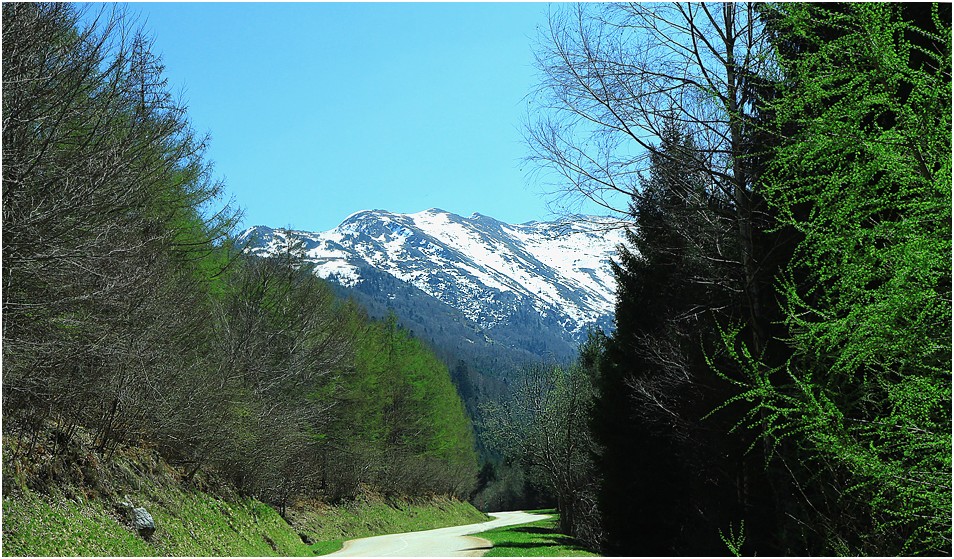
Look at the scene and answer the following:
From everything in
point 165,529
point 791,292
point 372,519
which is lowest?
point 372,519

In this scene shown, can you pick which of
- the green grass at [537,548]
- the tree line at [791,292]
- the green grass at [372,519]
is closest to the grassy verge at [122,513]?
the green grass at [372,519]

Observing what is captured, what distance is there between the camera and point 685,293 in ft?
47.0

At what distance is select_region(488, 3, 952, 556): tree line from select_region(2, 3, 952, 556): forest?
0.04 metres

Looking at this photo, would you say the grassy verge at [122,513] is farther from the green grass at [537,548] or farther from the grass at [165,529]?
the green grass at [537,548]

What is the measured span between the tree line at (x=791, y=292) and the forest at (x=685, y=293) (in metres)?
0.04

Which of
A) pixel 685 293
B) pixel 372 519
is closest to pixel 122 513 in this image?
pixel 685 293

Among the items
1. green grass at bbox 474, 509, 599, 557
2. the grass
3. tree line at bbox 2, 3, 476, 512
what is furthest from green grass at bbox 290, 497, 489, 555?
green grass at bbox 474, 509, 599, 557

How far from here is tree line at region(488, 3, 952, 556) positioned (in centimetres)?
381

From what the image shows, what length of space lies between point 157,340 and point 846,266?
12.7 metres

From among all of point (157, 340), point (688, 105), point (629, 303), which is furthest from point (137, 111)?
point (629, 303)

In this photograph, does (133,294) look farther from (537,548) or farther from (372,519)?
(372,519)

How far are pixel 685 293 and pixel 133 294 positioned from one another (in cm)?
992

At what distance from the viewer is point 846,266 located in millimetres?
4051

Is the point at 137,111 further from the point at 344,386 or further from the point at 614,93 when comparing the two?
the point at 344,386
